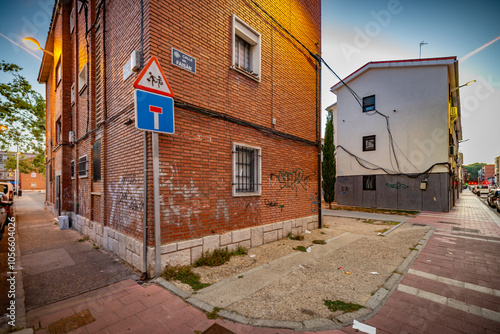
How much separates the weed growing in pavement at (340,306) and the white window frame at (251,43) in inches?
212

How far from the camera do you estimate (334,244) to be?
6.27m

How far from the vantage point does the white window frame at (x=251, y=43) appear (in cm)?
561

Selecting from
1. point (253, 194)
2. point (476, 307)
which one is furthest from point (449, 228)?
point (253, 194)

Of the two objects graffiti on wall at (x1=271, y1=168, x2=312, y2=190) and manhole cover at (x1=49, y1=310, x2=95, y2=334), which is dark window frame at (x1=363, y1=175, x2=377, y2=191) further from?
manhole cover at (x1=49, y1=310, x2=95, y2=334)

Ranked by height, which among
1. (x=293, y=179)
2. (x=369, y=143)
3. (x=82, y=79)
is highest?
(x=82, y=79)

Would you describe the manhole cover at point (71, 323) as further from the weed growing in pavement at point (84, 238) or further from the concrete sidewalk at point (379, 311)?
the weed growing in pavement at point (84, 238)

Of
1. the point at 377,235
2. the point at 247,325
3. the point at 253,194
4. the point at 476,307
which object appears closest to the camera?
the point at 247,325

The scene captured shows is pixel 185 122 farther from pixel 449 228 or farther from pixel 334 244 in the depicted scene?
pixel 449 228

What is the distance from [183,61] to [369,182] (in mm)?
15642

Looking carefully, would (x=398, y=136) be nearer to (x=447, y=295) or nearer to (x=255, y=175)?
(x=255, y=175)

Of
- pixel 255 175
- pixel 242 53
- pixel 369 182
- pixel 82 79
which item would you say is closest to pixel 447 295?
pixel 255 175

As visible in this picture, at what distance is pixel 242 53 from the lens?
6.20m

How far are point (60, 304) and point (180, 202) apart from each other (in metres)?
2.25

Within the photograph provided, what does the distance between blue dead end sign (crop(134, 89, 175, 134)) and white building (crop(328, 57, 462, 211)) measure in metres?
14.7
